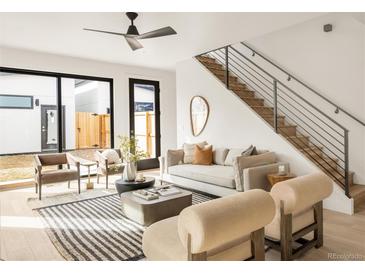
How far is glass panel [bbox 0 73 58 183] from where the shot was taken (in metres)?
5.55

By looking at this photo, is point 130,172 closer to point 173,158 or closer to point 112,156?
point 173,158

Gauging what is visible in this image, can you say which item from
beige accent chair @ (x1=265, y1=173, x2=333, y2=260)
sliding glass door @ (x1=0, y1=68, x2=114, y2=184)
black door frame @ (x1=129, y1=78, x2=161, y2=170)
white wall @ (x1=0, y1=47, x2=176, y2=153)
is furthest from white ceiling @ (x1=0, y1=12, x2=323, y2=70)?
beige accent chair @ (x1=265, y1=173, x2=333, y2=260)

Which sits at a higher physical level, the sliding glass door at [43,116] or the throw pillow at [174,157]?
the sliding glass door at [43,116]

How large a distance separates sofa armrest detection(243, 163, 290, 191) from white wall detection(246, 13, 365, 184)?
1646mm

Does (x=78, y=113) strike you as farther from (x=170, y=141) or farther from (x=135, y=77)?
(x=170, y=141)

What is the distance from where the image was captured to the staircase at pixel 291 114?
13.9 feet

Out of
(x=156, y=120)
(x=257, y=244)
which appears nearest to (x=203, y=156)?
(x=156, y=120)

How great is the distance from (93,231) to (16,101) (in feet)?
13.4

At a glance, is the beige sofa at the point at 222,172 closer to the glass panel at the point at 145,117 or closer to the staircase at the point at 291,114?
the staircase at the point at 291,114

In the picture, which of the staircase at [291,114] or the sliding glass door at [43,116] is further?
the sliding glass door at [43,116]

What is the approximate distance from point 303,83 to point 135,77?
4222mm

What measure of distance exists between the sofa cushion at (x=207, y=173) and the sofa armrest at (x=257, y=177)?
36 centimetres

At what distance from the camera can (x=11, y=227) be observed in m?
3.24

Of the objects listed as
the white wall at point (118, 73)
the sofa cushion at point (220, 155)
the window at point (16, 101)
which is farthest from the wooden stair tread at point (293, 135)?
the window at point (16, 101)
